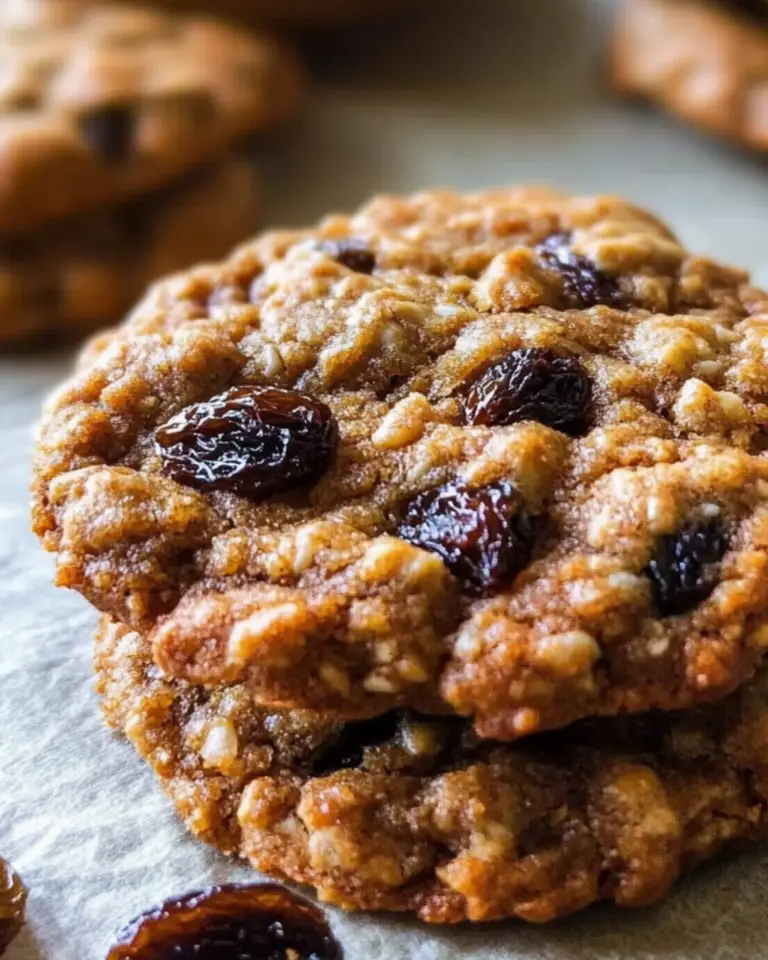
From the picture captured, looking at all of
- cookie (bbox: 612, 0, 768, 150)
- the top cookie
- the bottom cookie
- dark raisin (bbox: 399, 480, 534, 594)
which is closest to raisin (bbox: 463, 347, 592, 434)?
the top cookie

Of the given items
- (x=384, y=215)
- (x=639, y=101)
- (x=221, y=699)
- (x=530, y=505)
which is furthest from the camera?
(x=639, y=101)

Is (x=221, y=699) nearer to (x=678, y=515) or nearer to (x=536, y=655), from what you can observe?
(x=536, y=655)

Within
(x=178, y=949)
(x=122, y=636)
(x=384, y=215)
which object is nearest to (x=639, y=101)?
(x=384, y=215)

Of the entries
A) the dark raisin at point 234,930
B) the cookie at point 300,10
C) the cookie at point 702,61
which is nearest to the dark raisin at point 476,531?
the dark raisin at point 234,930

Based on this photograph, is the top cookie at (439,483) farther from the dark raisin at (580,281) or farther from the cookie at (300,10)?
the cookie at (300,10)

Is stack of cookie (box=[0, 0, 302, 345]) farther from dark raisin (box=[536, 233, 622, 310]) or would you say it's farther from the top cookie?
dark raisin (box=[536, 233, 622, 310])

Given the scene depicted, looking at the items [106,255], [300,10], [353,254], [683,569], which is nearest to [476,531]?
[683,569]
